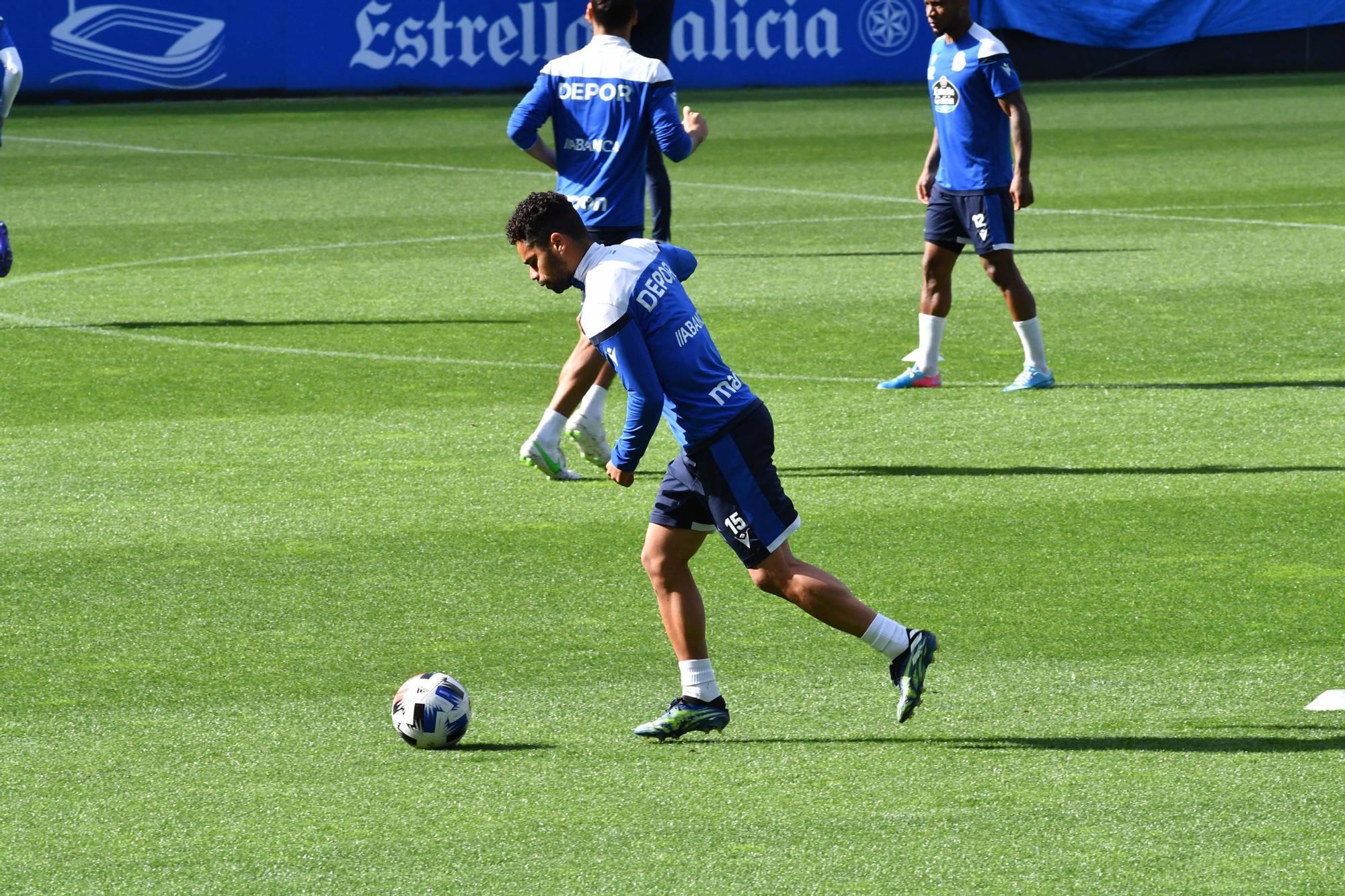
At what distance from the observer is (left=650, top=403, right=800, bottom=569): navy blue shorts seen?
582 cm

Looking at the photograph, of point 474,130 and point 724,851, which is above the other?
point 724,851

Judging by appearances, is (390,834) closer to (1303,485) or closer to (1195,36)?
(1303,485)

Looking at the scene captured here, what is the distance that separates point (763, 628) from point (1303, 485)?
3027 millimetres

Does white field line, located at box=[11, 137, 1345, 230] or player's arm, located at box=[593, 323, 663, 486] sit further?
white field line, located at box=[11, 137, 1345, 230]

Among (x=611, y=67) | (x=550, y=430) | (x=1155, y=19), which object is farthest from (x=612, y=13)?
(x=1155, y=19)

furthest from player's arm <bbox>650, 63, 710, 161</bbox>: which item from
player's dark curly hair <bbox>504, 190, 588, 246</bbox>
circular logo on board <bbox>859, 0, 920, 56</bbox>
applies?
circular logo on board <bbox>859, 0, 920, 56</bbox>

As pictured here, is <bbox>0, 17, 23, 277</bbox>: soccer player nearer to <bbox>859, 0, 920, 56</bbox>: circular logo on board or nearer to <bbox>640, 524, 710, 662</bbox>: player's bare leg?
<bbox>640, 524, 710, 662</bbox>: player's bare leg

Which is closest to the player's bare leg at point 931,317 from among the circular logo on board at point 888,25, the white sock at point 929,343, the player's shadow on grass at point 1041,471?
the white sock at point 929,343

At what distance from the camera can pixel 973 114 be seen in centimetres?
1114

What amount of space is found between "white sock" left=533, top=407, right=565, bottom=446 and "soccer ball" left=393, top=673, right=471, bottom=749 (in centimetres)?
332

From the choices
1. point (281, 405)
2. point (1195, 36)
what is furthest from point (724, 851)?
point (1195, 36)

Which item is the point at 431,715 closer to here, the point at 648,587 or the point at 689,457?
the point at 689,457

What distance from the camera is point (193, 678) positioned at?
21.0 feet

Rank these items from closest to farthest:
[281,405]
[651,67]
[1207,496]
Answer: [1207,496] < [651,67] < [281,405]
